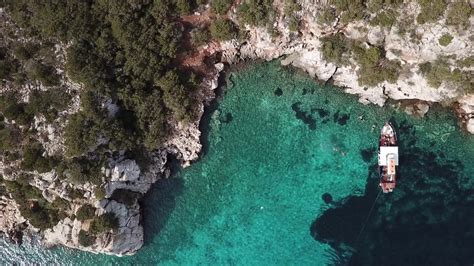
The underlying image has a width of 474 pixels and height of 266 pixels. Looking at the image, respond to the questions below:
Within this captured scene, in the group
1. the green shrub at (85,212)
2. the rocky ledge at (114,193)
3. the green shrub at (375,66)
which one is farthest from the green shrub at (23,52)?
the green shrub at (375,66)

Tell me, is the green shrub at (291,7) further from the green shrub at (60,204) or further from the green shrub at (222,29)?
the green shrub at (60,204)

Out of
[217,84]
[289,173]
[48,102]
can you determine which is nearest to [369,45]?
[289,173]

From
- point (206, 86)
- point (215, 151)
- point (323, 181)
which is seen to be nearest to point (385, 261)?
point (323, 181)

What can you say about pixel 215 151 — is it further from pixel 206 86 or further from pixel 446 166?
pixel 446 166

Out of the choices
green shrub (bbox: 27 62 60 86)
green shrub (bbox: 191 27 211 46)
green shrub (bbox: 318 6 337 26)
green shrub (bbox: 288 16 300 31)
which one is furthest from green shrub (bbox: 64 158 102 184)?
green shrub (bbox: 318 6 337 26)

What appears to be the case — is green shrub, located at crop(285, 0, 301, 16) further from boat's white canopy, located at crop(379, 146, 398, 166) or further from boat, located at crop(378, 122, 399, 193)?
boat's white canopy, located at crop(379, 146, 398, 166)

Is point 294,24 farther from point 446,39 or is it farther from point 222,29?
point 446,39

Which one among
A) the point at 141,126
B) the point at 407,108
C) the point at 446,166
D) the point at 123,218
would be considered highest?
the point at 407,108
